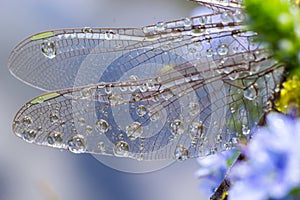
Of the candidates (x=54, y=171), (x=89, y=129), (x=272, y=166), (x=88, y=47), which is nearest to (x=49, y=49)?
(x=88, y=47)

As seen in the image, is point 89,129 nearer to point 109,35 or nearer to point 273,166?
point 109,35

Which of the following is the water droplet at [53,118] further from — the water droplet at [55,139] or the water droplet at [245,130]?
the water droplet at [245,130]

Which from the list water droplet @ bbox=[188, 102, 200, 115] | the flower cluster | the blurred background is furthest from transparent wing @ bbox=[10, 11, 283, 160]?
the blurred background

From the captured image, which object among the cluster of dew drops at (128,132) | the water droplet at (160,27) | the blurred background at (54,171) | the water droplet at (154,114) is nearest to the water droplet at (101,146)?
the cluster of dew drops at (128,132)

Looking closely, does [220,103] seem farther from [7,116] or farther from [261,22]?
[7,116]

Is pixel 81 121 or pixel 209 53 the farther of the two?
pixel 81 121

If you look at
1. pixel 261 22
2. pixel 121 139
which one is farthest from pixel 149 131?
pixel 261 22
